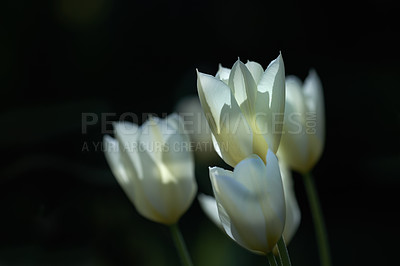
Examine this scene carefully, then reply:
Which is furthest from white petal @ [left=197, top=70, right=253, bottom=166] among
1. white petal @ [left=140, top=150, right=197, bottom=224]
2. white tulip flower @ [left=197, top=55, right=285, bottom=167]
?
white petal @ [left=140, top=150, right=197, bottom=224]

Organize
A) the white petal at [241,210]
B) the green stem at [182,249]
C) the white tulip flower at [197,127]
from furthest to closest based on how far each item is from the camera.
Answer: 1. the white tulip flower at [197,127]
2. the green stem at [182,249]
3. the white petal at [241,210]

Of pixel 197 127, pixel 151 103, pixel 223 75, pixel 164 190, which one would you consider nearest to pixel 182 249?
pixel 164 190

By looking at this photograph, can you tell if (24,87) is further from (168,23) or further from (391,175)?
(391,175)

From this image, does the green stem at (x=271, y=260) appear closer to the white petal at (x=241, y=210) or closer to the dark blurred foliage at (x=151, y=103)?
the white petal at (x=241, y=210)

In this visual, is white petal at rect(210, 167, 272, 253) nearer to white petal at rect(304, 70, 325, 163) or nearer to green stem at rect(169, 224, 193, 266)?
green stem at rect(169, 224, 193, 266)

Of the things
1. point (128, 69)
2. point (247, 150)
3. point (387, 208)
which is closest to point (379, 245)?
point (387, 208)

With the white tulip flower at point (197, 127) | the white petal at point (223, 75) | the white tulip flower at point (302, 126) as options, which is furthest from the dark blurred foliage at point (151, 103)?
the white petal at point (223, 75)
